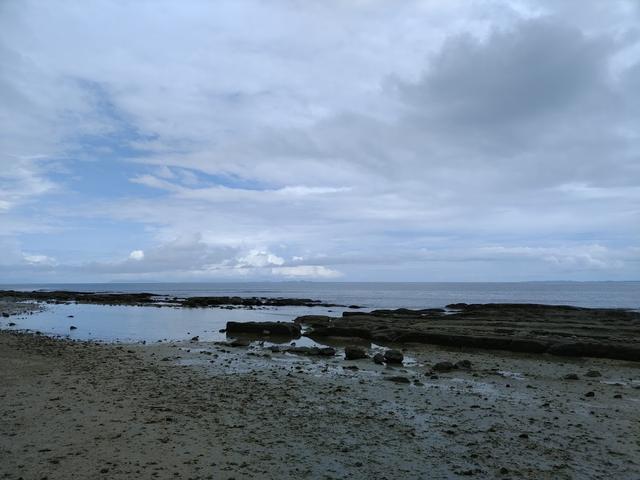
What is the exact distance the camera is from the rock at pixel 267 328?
32.3 meters

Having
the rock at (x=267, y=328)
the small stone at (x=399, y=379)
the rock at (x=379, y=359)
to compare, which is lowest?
the rock at (x=267, y=328)

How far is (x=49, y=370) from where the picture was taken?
1597 cm

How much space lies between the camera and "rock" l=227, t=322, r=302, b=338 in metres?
32.3

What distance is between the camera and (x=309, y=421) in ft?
34.4

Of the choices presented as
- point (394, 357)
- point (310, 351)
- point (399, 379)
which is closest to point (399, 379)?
point (399, 379)

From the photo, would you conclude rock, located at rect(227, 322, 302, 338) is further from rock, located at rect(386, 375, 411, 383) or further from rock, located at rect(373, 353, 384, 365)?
rock, located at rect(386, 375, 411, 383)

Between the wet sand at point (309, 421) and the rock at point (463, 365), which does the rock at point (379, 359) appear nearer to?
the wet sand at point (309, 421)

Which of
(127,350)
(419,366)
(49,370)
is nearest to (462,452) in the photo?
(419,366)

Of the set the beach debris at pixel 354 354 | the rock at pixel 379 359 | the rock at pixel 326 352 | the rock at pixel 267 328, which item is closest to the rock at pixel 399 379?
the rock at pixel 379 359

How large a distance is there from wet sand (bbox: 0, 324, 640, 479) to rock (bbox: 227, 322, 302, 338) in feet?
46.1

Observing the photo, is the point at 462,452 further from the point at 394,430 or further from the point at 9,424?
the point at 9,424

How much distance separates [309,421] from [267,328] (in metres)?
22.8

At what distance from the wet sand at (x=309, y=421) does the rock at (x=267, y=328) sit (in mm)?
14055

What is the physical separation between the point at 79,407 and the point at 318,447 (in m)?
6.31
